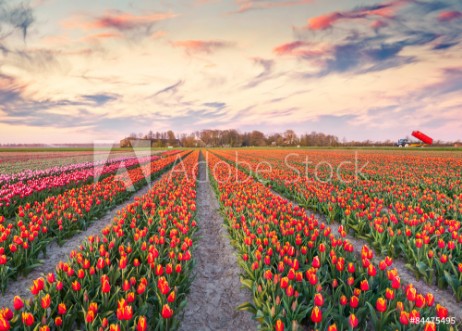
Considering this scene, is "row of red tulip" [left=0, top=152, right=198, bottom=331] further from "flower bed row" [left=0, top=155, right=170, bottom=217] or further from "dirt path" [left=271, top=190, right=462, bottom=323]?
"flower bed row" [left=0, top=155, right=170, bottom=217]

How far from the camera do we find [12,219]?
7.23 meters

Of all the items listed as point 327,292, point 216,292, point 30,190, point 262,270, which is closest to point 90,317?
point 216,292

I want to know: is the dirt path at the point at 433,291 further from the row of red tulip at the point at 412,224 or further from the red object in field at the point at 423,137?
the red object in field at the point at 423,137

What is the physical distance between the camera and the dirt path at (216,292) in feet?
11.0

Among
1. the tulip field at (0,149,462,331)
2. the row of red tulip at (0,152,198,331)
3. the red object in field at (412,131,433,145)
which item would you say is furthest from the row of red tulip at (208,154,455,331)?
the red object in field at (412,131,433,145)

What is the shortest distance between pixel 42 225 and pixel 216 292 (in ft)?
14.5

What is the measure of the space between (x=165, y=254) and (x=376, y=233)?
4.18m

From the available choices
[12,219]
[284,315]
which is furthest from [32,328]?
[12,219]

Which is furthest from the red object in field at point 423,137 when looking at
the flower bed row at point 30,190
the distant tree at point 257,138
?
the flower bed row at point 30,190

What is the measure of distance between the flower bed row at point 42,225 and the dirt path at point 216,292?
282 centimetres

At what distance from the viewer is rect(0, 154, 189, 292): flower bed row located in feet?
14.0

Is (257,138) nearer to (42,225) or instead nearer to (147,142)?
(147,142)

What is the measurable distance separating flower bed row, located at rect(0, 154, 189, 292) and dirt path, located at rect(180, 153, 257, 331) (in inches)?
111

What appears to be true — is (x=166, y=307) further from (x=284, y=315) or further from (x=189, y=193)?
(x=189, y=193)
